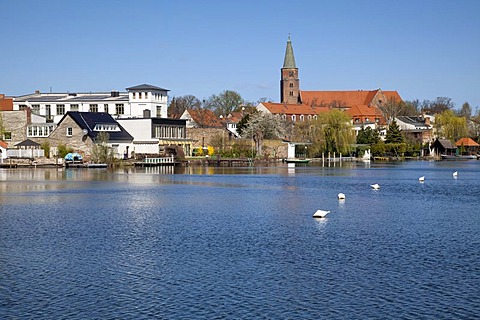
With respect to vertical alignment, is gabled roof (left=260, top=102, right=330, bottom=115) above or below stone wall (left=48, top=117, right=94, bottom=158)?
above

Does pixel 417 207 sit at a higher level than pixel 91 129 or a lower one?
lower

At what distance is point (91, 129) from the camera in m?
71.9

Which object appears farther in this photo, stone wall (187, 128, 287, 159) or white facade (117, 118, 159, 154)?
stone wall (187, 128, 287, 159)

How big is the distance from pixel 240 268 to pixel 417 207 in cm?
1588

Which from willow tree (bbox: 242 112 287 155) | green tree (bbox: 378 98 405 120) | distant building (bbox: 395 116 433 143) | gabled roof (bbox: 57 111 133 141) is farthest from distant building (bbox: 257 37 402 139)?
gabled roof (bbox: 57 111 133 141)

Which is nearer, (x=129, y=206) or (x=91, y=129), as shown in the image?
(x=129, y=206)

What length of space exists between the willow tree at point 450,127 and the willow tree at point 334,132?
33.5m

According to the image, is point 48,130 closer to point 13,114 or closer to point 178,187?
point 13,114

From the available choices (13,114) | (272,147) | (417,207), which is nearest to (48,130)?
(13,114)

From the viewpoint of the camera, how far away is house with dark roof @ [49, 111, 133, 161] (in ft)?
234

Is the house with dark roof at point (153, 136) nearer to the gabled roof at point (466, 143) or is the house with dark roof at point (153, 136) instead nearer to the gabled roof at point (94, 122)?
the gabled roof at point (94, 122)

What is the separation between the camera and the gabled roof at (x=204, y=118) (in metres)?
104

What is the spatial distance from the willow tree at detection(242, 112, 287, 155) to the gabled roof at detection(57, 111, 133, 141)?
19437 mm

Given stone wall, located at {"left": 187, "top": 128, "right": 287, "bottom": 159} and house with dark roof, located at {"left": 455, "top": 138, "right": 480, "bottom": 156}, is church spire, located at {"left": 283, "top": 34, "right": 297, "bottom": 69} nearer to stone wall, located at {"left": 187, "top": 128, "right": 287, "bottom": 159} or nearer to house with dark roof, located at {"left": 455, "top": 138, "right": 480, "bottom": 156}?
house with dark roof, located at {"left": 455, "top": 138, "right": 480, "bottom": 156}
